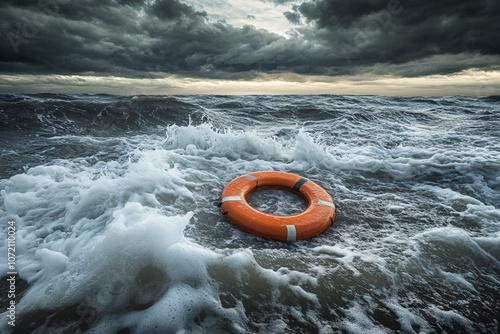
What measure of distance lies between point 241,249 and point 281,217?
2.16ft

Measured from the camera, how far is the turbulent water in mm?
1646

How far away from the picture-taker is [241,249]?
2.31 metres

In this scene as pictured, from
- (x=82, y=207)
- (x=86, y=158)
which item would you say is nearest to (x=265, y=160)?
(x=82, y=207)

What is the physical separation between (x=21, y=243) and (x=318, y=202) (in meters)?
3.31

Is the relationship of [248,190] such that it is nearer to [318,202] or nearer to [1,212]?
[318,202]

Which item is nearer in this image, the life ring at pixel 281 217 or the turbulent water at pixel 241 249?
the turbulent water at pixel 241 249

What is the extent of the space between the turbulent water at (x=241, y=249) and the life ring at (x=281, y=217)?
103 millimetres

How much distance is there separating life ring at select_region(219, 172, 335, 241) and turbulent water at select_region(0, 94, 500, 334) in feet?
0.34

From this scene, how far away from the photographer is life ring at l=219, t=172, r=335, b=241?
2561 mm

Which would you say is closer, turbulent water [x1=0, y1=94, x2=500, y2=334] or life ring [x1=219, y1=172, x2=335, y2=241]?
turbulent water [x1=0, y1=94, x2=500, y2=334]

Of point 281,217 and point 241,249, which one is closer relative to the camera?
point 241,249

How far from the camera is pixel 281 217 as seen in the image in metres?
2.72

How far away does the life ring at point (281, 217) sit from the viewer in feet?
8.40

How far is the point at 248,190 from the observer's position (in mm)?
3455
